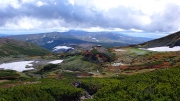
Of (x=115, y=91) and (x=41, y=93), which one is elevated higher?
(x=115, y=91)

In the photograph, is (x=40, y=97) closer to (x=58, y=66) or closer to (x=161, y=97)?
(x=161, y=97)

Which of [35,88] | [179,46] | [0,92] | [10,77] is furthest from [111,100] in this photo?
[179,46]

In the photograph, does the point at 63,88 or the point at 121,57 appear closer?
the point at 63,88

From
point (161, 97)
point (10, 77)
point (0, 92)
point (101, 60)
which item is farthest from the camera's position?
point (101, 60)

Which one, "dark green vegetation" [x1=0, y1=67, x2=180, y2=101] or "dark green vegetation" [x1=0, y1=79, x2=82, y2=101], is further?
"dark green vegetation" [x1=0, y1=79, x2=82, y2=101]

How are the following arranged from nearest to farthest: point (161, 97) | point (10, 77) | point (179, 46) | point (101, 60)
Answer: point (161, 97) < point (10, 77) < point (101, 60) < point (179, 46)

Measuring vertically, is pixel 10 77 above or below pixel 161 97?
below

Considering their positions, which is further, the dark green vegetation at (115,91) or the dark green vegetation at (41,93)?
the dark green vegetation at (41,93)

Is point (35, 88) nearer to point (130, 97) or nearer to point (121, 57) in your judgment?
point (130, 97)

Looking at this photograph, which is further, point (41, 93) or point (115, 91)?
point (41, 93)
